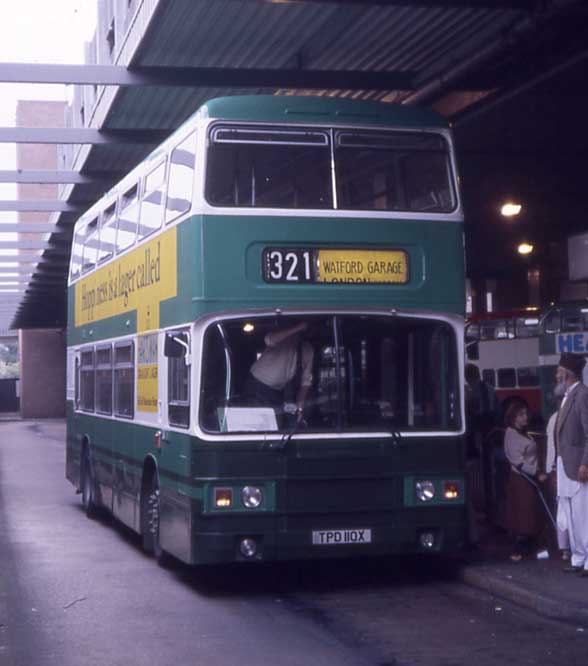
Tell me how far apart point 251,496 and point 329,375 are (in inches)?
47.4

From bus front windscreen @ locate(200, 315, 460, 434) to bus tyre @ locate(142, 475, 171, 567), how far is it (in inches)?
80.8

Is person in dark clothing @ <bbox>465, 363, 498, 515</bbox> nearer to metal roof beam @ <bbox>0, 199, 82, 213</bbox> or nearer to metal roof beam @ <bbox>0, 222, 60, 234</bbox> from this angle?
metal roof beam @ <bbox>0, 199, 82, 213</bbox>

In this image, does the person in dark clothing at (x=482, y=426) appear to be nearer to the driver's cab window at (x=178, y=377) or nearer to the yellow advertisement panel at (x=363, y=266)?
the yellow advertisement panel at (x=363, y=266)

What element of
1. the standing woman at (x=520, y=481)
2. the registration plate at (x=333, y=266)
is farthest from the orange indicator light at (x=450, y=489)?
the registration plate at (x=333, y=266)

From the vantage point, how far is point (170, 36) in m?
Answer: 15.7

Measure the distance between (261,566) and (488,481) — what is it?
9.28ft

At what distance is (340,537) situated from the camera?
37.1ft

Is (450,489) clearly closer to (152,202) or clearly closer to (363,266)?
(363,266)

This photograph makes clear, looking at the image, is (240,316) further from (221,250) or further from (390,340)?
(390,340)

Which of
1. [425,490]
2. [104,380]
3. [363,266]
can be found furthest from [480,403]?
[104,380]

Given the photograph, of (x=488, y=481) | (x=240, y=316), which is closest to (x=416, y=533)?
(x=240, y=316)

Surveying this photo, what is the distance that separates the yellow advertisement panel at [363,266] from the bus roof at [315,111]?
3.89 ft

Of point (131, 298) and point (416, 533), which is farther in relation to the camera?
point (131, 298)

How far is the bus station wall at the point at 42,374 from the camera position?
246 feet
